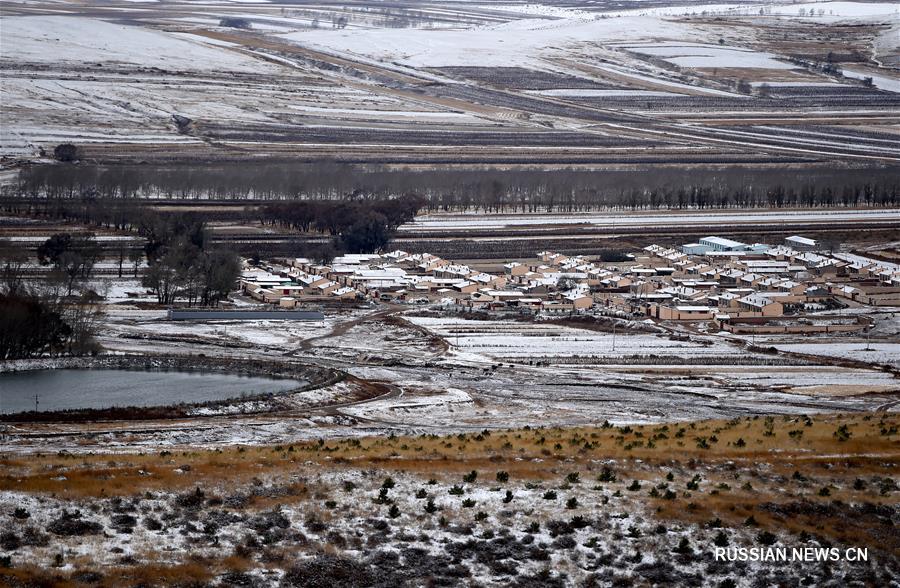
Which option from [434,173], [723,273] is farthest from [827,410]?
[434,173]

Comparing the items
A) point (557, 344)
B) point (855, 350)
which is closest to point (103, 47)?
point (557, 344)

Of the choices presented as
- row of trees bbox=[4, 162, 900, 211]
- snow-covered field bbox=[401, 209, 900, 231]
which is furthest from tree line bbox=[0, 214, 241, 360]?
snow-covered field bbox=[401, 209, 900, 231]

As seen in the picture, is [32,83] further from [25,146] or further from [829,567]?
[829,567]

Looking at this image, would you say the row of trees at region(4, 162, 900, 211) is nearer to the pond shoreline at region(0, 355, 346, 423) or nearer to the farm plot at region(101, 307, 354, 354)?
the farm plot at region(101, 307, 354, 354)

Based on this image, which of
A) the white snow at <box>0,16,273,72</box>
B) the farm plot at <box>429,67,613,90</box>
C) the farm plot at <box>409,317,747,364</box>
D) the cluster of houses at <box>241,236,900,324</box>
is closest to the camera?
the farm plot at <box>409,317,747,364</box>

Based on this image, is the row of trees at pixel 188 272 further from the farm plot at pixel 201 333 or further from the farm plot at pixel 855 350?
the farm plot at pixel 855 350

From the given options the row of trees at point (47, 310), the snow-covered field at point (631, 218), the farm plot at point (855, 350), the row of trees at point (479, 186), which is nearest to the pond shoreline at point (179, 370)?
the row of trees at point (47, 310)
